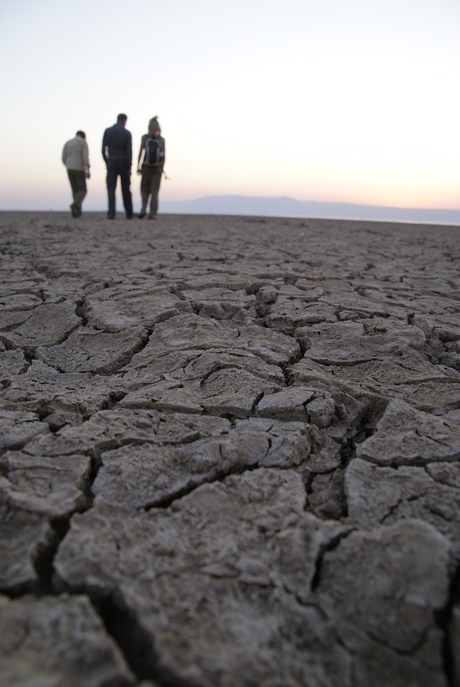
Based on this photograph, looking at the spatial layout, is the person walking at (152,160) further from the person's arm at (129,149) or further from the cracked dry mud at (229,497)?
the cracked dry mud at (229,497)

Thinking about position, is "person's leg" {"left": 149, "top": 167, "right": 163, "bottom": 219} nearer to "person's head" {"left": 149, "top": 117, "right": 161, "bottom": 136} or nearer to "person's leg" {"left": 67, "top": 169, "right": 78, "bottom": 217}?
"person's head" {"left": 149, "top": 117, "right": 161, "bottom": 136}

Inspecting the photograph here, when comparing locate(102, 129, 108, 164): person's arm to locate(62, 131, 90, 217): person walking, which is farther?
locate(62, 131, 90, 217): person walking

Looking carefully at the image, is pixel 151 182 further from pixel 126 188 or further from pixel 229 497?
pixel 229 497

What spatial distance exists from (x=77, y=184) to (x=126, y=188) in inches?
27.9

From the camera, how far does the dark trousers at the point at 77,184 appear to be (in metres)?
7.39

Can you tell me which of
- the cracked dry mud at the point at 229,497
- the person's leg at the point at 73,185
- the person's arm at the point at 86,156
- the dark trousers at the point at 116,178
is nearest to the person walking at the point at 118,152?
the dark trousers at the point at 116,178

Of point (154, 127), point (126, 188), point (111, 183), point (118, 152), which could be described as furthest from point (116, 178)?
point (154, 127)

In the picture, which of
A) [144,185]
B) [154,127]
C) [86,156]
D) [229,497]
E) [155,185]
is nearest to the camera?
[229,497]

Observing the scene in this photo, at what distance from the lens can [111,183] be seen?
24.6 feet

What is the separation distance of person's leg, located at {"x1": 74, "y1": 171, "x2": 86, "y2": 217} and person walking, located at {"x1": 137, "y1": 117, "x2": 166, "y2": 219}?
823mm

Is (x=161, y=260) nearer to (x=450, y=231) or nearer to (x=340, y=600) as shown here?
(x=340, y=600)

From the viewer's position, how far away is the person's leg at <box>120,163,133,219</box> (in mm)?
7316

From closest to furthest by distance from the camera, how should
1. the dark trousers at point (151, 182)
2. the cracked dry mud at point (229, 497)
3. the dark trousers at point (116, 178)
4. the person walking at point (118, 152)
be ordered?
the cracked dry mud at point (229, 497)
the person walking at point (118, 152)
the dark trousers at point (116, 178)
the dark trousers at point (151, 182)

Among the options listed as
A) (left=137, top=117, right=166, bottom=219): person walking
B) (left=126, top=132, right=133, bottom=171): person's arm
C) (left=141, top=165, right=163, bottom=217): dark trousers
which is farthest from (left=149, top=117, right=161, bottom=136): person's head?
(left=141, top=165, right=163, bottom=217): dark trousers
